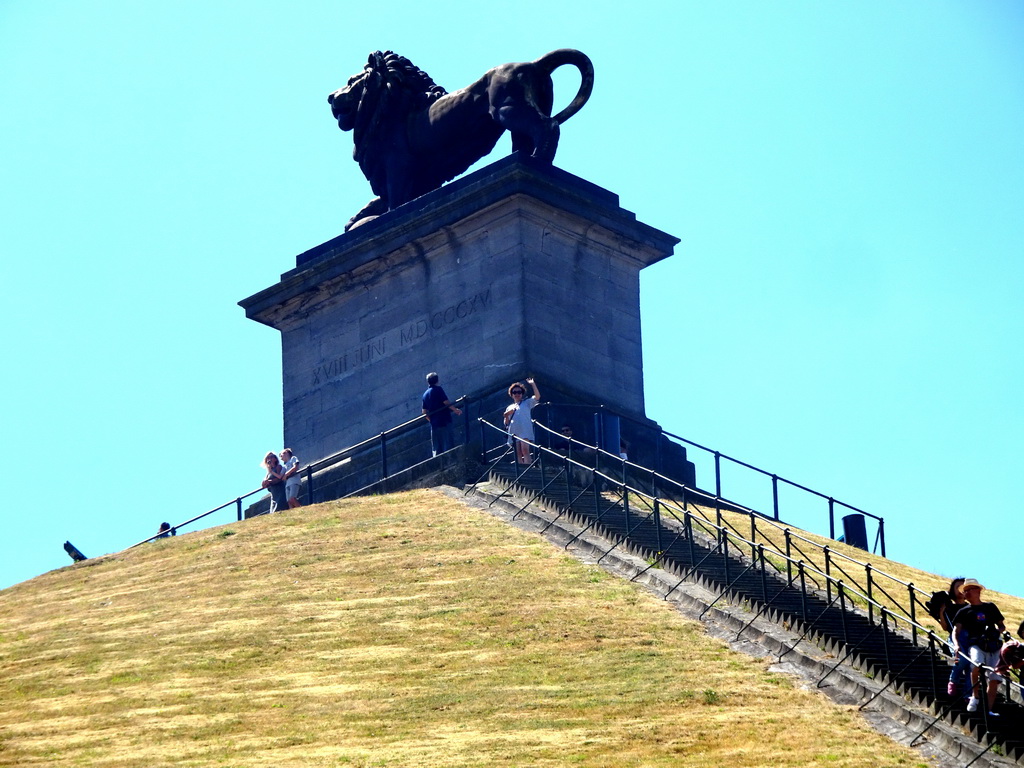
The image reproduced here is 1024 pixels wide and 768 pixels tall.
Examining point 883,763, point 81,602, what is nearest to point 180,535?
point 81,602

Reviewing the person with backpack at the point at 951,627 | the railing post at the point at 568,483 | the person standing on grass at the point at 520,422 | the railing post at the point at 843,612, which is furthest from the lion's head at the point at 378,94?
the person with backpack at the point at 951,627

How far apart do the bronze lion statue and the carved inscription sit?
2.38m

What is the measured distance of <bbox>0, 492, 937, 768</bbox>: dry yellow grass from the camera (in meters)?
19.7

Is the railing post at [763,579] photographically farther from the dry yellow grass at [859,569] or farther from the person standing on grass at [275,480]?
the person standing on grass at [275,480]

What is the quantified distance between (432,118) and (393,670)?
17.3 meters

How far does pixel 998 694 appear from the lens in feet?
68.6

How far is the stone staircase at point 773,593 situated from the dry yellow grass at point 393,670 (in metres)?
0.84

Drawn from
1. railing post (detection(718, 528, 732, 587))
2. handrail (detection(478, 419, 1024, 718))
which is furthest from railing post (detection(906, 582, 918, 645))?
railing post (detection(718, 528, 732, 587))

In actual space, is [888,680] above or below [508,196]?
below

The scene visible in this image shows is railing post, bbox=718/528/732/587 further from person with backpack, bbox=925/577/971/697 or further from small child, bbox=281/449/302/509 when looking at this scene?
small child, bbox=281/449/302/509

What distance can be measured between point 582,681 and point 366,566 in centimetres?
614

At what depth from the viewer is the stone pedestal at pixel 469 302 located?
3566cm

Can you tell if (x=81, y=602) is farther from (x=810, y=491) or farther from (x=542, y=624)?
(x=810, y=491)

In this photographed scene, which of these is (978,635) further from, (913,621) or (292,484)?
(292,484)
